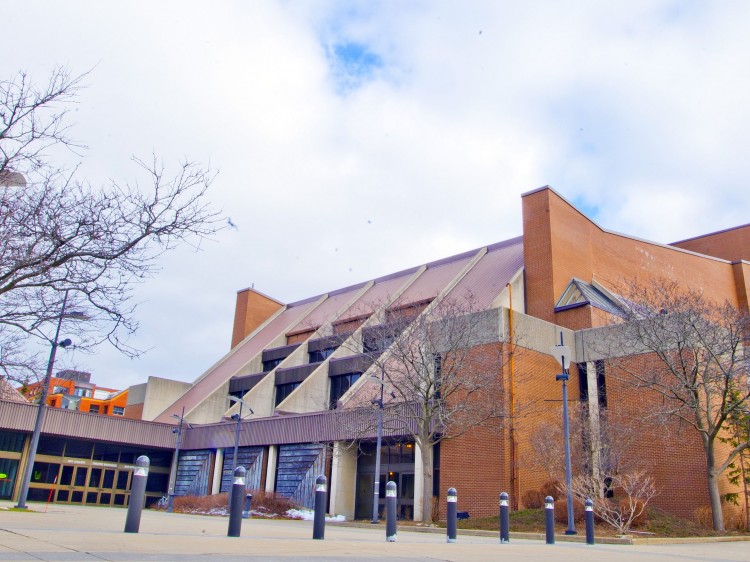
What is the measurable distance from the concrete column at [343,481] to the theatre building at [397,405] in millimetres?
85

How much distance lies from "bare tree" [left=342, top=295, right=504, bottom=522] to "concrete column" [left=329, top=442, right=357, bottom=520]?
3697 mm

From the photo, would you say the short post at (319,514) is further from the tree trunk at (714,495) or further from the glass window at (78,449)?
the glass window at (78,449)

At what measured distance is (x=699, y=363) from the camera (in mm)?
22219

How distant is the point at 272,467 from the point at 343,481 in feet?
17.4

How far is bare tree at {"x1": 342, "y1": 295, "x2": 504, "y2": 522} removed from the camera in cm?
2419

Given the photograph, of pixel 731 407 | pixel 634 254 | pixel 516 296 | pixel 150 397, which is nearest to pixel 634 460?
pixel 731 407

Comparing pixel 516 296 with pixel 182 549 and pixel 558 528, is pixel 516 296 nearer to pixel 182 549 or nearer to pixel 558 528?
pixel 558 528

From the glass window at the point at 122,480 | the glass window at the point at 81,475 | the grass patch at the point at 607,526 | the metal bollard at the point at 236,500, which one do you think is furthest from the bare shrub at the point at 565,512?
the glass window at the point at 81,475

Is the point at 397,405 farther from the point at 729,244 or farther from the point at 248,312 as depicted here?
the point at 248,312

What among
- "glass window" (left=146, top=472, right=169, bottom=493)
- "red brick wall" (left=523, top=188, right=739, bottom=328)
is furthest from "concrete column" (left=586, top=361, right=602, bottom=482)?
"glass window" (left=146, top=472, right=169, bottom=493)

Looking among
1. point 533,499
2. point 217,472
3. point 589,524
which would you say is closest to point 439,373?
point 533,499

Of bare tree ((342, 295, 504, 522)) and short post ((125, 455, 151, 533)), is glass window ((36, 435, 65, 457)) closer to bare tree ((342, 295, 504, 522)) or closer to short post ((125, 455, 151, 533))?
bare tree ((342, 295, 504, 522))

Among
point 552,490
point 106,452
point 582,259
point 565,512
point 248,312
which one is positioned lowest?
point 565,512

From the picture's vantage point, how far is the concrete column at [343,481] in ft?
101
